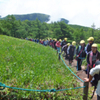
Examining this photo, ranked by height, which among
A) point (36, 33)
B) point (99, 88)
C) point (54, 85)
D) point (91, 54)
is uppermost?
point (36, 33)

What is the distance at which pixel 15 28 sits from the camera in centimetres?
5238

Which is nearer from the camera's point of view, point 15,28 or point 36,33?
point 36,33

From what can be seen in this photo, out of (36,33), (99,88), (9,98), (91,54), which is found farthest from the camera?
(36,33)

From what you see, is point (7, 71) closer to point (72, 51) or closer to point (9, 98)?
point (9, 98)

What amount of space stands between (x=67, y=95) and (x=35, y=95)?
42.3 inches

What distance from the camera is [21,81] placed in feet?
11.7

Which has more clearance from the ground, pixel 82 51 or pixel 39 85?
pixel 82 51

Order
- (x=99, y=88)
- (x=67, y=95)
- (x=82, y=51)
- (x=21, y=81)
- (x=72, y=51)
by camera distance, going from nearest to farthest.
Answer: (x=99, y=88) → (x=67, y=95) → (x=21, y=81) → (x=82, y=51) → (x=72, y=51)

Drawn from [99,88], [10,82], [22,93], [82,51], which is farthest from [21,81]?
[82,51]

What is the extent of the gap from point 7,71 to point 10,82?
105 cm

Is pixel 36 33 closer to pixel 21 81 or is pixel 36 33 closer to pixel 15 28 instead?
pixel 15 28

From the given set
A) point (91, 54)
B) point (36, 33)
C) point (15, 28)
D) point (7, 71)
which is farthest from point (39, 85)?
point (15, 28)

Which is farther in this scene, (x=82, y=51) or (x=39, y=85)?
(x=82, y=51)

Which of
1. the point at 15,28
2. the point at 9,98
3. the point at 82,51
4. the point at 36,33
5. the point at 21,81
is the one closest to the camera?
the point at 9,98
